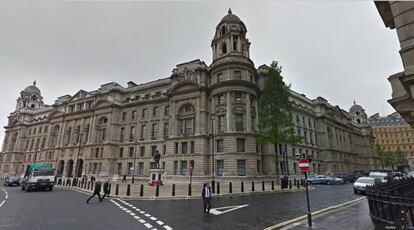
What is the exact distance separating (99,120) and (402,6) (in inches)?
2325

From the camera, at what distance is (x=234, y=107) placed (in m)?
37.8

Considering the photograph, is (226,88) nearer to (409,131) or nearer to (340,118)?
(340,118)

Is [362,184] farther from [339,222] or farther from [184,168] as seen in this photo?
[184,168]

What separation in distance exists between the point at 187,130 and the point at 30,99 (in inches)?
3160

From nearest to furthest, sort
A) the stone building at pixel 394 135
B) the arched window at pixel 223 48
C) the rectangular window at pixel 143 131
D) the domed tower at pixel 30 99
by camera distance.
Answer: the arched window at pixel 223 48
the rectangular window at pixel 143 131
the domed tower at pixel 30 99
the stone building at pixel 394 135

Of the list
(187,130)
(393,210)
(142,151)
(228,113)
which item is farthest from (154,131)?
(393,210)

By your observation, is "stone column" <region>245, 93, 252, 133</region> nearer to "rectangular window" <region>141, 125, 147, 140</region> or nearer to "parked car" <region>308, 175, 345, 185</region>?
"parked car" <region>308, 175, 345, 185</region>

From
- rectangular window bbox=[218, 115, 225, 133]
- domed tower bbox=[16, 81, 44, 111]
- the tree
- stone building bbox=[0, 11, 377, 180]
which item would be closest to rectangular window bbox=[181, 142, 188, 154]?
stone building bbox=[0, 11, 377, 180]

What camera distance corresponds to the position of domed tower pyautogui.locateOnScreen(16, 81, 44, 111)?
87500 mm

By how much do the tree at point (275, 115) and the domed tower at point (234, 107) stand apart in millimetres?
6004

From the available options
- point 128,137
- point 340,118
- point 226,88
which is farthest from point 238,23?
point 340,118

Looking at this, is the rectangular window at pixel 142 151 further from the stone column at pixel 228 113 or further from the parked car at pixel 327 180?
the parked car at pixel 327 180

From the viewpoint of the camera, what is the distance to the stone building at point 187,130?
3778cm

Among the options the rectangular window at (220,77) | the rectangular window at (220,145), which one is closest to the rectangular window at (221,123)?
the rectangular window at (220,145)
